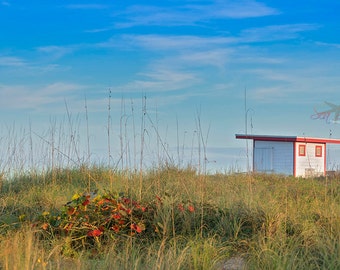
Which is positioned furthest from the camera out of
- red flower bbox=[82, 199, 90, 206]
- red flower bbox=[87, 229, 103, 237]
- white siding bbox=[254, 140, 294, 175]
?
white siding bbox=[254, 140, 294, 175]

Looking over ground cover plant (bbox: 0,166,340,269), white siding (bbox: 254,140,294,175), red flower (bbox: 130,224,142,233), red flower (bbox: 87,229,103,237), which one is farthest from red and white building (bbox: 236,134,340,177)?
red flower (bbox: 87,229,103,237)

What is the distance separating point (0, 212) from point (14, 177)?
11.8 feet

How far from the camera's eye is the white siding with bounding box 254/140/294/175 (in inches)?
994

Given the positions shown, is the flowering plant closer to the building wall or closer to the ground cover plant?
the ground cover plant

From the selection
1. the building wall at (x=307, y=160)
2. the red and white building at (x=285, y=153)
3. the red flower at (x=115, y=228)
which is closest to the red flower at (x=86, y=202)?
the red flower at (x=115, y=228)

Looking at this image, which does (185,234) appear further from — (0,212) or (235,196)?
(0,212)

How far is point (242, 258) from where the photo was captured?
485cm

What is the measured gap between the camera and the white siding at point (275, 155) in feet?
82.8

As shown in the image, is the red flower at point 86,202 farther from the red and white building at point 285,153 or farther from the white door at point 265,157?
the white door at point 265,157

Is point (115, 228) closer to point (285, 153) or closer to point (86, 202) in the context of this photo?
point (86, 202)

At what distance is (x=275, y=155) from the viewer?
84.3 ft

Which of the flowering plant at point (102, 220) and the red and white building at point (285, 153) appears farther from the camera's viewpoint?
the red and white building at point (285, 153)

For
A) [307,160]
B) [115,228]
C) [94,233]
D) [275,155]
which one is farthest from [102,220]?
[307,160]

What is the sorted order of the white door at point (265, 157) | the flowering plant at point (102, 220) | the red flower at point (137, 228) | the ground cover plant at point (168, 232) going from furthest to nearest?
1. the white door at point (265, 157)
2. the flowering plant at point (102, 220)
3. the red flower at point (137, 228)
4. the ground cover plant at point (168, 232)
